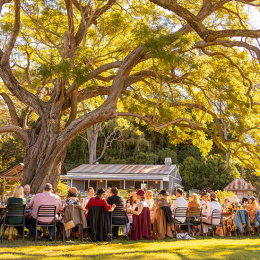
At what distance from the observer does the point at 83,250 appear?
653 cm

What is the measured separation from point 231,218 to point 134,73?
732 centimetres

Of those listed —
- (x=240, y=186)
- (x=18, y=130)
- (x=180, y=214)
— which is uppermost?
(x=18, y=130)

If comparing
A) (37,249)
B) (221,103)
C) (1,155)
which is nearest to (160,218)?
(37,249)

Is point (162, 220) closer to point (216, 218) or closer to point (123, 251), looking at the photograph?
point (216, 218)

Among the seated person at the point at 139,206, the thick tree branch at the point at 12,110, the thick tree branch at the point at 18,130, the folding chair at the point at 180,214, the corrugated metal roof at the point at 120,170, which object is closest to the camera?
the seated person at the point at 139,206

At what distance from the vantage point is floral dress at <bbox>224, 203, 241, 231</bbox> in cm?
985

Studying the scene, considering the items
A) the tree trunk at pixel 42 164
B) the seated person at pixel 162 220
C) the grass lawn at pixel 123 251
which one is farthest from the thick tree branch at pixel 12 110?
the seated person at pixel 162 220

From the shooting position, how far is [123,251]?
21.0ft

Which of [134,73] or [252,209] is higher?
[134,73]

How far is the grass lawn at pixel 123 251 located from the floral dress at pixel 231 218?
190 cm

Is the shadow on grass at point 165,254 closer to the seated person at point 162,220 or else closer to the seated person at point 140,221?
the seated person at point 140,221

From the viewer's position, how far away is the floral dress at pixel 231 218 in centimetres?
985

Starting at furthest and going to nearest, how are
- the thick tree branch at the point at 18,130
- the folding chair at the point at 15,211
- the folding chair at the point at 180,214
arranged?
1. the thick tree branch at the point at 18,130
2. the folding chair at the point at 180,214
3. the folding chair at the point at 15,211

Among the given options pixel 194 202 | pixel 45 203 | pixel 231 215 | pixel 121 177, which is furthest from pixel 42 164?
pixel 121 177
